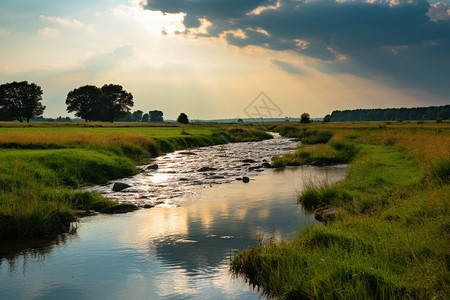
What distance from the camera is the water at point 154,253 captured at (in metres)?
8.77

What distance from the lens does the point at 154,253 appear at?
36.3ft

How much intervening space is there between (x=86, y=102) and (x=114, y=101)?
400 inches

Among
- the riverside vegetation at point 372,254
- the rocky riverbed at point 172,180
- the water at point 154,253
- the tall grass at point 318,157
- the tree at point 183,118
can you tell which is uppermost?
the tree at point 183,118

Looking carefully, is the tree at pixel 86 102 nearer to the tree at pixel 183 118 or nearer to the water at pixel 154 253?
the tree at pixel 183 118

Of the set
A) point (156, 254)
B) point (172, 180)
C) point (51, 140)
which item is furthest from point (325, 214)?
point (51, 140)

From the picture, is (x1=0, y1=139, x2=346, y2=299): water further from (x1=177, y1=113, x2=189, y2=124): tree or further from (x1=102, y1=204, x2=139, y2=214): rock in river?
(x1=177, y1=113, x2=189, y2=124): tree

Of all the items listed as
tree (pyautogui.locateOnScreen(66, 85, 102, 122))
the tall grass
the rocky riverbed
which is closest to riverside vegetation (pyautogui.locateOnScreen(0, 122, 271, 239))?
the rocky riverbed

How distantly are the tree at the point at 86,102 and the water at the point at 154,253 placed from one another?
361 ft

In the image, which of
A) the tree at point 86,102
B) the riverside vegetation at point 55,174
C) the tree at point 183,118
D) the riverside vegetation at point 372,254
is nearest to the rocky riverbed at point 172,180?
the riverside vegetation at point 55,174

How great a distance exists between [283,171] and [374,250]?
20.7 m

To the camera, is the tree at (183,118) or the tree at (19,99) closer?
the tree at (19,99)

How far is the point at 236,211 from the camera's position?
16219mm

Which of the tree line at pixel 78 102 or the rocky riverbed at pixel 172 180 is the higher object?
the tree line at pixel 78 102

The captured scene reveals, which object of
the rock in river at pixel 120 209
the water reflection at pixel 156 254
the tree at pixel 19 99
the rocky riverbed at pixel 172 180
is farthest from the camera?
the tree at pixel 19 99
